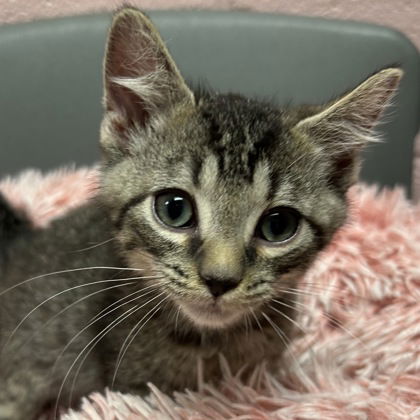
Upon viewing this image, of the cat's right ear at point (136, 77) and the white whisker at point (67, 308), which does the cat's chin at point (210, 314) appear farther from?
the cat's right ear at point (136, 77)

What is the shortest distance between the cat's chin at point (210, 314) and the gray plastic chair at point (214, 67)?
0.88 m

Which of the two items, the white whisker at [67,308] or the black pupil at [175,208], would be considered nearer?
the black pupil at [175,208]

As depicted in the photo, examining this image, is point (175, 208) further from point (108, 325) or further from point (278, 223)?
point (108, 325)

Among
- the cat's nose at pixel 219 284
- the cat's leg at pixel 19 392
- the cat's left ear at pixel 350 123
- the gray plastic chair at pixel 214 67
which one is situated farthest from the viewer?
the gray plastic chair at pixel 214 67

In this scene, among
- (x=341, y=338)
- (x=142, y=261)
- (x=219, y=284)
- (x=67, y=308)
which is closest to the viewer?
(x=219, y=284)

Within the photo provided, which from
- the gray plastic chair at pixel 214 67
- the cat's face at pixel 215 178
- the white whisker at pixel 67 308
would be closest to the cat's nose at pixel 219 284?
the cat's face at pixel 215 178

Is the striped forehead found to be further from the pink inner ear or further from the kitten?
the pink inner ear

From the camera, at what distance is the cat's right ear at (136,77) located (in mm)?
846

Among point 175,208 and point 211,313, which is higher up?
point 175,208

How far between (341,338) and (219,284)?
0.50 meters

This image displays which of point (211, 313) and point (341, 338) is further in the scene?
point (341, 338)

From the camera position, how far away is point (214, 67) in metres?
1.69

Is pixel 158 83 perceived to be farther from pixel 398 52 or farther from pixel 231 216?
pixel 398 52

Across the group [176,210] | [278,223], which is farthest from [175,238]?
[278,223]
